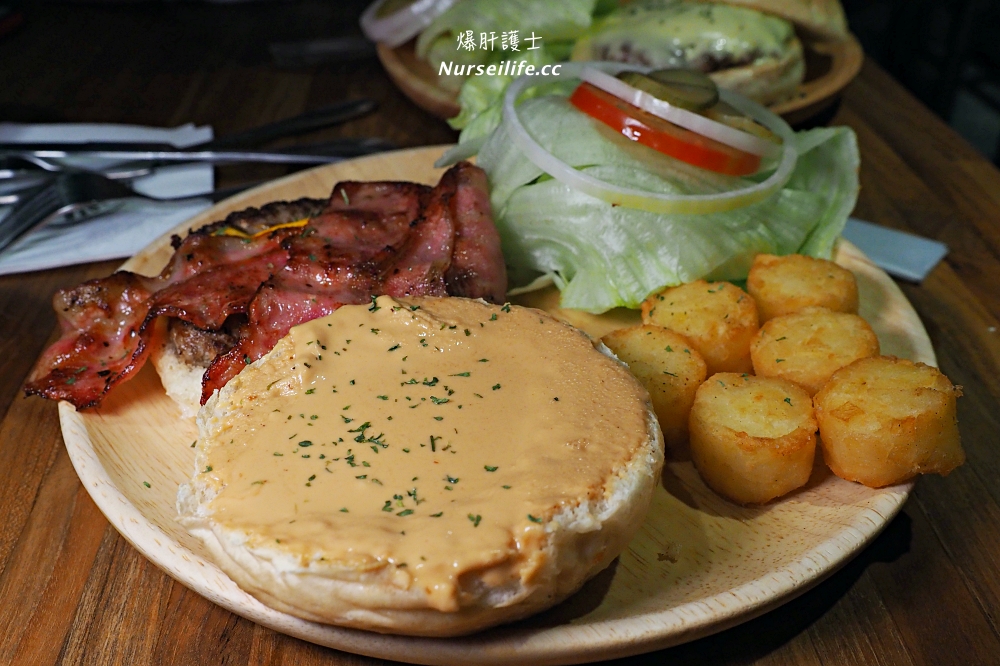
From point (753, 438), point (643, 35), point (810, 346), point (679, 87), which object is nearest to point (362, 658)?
point (753, 438)

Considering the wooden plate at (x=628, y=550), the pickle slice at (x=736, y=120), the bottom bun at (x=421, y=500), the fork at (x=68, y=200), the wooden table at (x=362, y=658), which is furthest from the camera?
the fork at (x=68, y=200)

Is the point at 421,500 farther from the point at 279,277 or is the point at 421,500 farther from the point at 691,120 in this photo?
the point at 691,120

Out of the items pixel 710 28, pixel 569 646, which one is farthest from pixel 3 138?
pixel 569 646

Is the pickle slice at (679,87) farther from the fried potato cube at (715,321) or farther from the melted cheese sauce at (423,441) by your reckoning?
the melted cheese sauce at (423,441)

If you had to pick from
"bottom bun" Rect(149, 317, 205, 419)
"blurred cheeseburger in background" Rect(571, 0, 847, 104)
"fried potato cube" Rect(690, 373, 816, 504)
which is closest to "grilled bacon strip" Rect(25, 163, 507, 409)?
"bottom bun" Rect(149, 317, 205, 419)

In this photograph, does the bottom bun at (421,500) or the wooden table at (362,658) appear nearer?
the bottom bun at (421,500)

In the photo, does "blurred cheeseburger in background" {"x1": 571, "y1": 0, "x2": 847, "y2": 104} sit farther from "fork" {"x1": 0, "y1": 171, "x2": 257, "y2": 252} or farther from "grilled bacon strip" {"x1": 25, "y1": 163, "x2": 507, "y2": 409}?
"fork" {"x1": 0, "y1": 171, "x2": 257, "y2": 252}

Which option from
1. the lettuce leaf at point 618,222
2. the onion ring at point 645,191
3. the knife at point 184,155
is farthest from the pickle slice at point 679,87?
the knife at point 184,155
